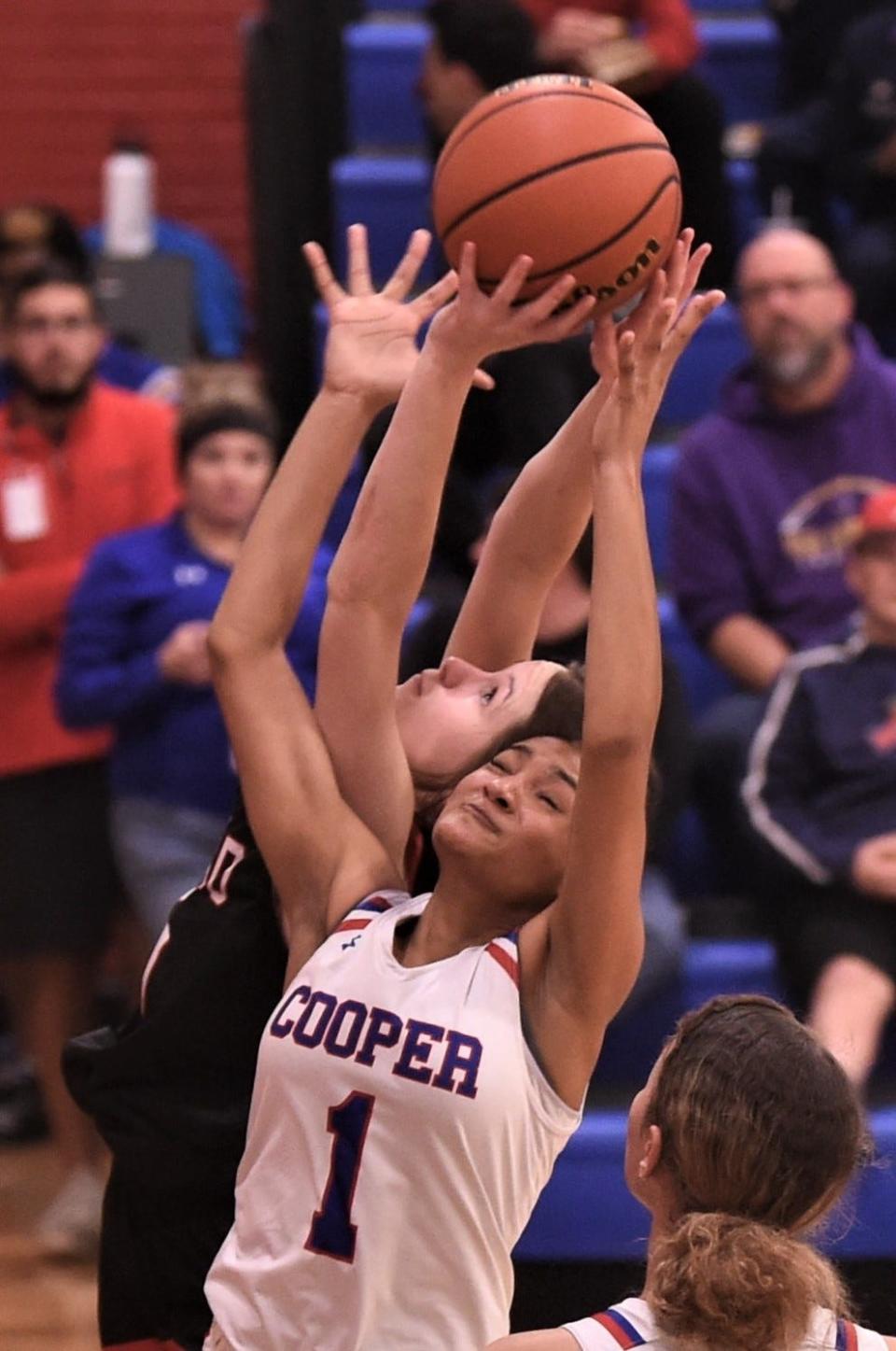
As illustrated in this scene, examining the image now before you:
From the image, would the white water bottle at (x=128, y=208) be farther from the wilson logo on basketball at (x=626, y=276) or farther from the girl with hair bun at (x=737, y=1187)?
the girl with hair bun at (x=737, y=1187)

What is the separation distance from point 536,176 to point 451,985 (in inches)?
33.9

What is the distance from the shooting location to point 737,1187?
2016 mm

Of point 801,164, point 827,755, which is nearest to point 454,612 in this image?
point 827,755

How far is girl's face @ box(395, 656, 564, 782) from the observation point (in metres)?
2.33

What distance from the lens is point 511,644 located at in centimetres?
256

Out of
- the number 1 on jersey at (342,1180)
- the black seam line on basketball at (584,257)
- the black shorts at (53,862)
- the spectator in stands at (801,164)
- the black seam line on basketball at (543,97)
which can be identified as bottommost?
the black shorts at (53,862)

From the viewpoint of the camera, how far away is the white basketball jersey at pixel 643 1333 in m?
1.99

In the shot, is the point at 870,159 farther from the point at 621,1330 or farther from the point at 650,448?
the point at 621,1330

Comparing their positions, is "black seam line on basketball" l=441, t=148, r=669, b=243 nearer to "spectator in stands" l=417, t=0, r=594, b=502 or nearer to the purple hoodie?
"spectator in stands" l=417, t=0, r=594, b=502

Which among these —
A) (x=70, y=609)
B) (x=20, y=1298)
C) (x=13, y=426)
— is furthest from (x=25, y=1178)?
(x=13, y=426)

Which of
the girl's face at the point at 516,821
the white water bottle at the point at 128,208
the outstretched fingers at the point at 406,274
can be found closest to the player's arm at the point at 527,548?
the outstretched fingers at the point at 406,274

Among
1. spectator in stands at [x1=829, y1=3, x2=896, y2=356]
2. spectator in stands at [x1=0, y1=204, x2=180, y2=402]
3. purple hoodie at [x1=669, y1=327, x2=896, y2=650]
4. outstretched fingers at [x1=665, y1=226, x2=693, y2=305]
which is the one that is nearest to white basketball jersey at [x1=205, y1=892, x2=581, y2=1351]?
outstretched fingers at [x1=665, y1=226, x2=693, y2=305]

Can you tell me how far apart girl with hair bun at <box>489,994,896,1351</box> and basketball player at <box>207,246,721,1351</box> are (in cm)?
11

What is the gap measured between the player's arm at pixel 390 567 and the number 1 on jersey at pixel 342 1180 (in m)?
0.34
